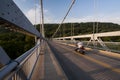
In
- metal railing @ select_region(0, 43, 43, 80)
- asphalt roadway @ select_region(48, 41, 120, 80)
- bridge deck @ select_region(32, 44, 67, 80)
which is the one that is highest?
metal railing @ select_region(0, 43, 43, 80)

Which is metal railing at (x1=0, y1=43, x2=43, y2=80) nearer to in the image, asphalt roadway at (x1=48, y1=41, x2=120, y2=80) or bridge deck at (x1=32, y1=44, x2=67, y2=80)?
bridge deck at (x1=32, y1=44, x2=67, y2=80)

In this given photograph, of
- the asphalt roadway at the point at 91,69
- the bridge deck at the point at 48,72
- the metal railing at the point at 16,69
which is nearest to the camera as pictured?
the metal railing at the point at 16,69

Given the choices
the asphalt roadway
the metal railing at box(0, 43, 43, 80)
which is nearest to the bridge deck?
the asphalt roadway

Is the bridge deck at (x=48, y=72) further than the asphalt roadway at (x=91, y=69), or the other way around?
the asphalt roadway at (x=91, y=69)

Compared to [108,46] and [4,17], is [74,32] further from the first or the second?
[4,17]

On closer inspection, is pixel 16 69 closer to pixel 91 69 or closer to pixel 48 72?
pixel 48 72

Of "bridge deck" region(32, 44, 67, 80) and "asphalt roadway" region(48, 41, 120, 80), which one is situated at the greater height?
"bridge deck" region(32, 44, 67, 80)

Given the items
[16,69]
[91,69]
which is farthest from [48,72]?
[16,69]

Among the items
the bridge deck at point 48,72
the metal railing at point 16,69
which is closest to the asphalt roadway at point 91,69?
the bridge deck at point 48,72

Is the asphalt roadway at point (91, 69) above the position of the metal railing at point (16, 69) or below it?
below

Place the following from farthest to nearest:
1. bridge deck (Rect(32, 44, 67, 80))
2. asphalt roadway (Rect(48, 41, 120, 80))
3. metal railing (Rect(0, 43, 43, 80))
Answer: asphalt roadway (Rect(48, 41, 120, 80)), bridge deck (Rect(32, 44, 67, 80)), metal railing (Rect(0, 43, 43, 80))

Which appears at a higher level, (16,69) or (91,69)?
(16,69)

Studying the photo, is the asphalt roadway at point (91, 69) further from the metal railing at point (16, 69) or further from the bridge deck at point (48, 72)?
the metal railing at point (16, 69)

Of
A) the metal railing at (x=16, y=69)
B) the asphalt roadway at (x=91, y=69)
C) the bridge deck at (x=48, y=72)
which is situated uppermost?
the metal railing at (x=16, y=69)
